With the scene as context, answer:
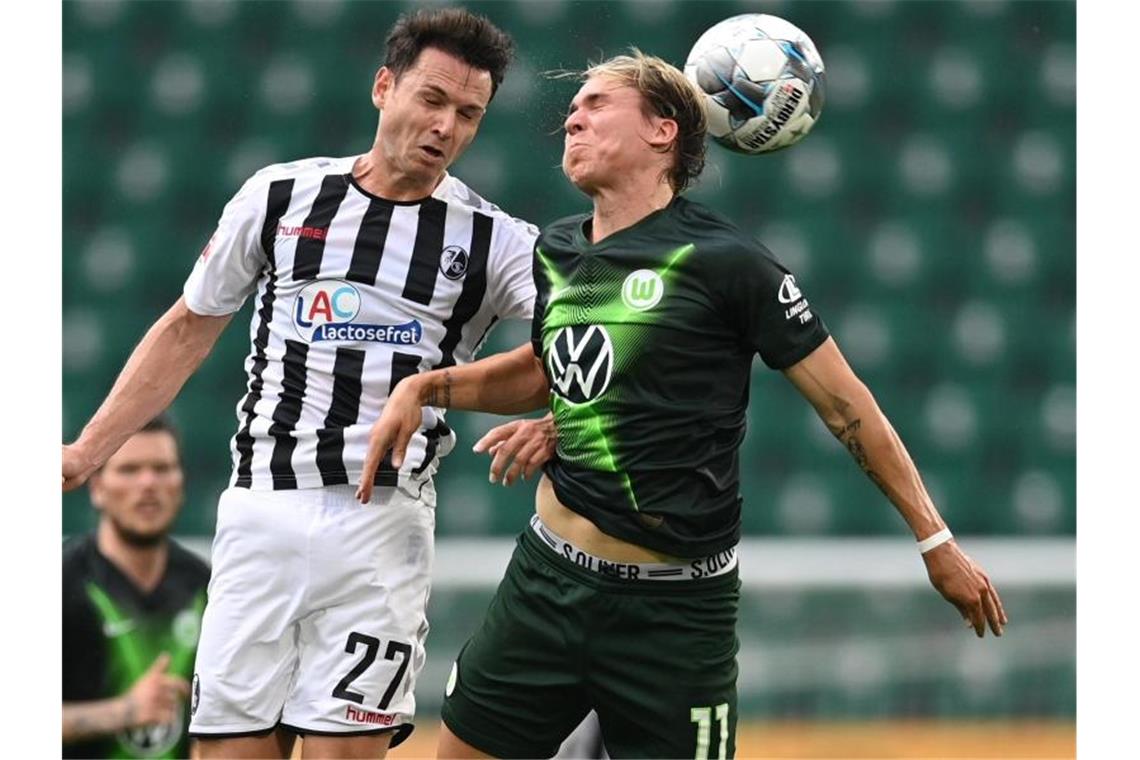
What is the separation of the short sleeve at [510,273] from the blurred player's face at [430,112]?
0.22 meters

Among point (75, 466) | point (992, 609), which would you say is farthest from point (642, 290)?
point (75, 466)

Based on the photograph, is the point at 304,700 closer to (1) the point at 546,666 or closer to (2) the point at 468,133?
(1) the point at 546,666

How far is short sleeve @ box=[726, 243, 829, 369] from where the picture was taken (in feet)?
11.4

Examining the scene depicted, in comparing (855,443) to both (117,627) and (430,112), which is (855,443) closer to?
(430,112)

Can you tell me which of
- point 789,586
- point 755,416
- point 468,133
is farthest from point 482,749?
point 755,416

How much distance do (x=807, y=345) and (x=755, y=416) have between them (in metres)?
4.18

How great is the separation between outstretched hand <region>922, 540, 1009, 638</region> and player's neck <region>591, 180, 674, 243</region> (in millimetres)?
921

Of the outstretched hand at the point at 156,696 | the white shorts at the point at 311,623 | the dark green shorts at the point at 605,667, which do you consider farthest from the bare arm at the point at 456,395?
the outstretched hand at the point at 156,696

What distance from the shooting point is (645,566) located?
3.56m

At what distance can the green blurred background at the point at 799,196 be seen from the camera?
7566mm

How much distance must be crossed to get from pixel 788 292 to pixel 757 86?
67 centimetres

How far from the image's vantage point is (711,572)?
142 inches

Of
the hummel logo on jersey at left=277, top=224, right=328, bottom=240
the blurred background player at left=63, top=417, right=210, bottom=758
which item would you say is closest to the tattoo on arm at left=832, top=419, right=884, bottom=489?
the hummel logo on jersey at left=277, top=224, right=328, bottom=240

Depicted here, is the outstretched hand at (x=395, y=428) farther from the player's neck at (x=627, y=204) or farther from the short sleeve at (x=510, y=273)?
the player's neck at (x=627, y=204)
